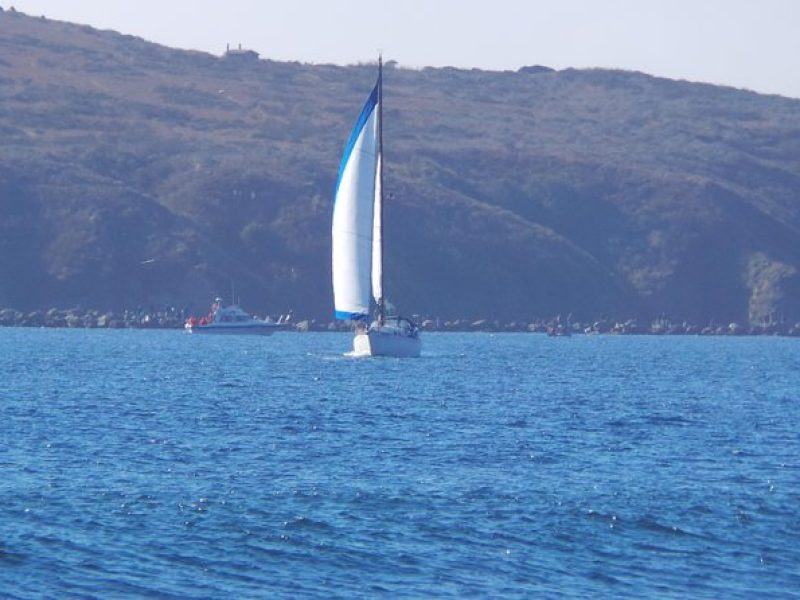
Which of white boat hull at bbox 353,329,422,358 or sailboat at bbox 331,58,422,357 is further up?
sailboat at bbox 331,58,422,357

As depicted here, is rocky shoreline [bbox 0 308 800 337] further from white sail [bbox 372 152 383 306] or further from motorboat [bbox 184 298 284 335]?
white sail [bbox 372 152 383 306]

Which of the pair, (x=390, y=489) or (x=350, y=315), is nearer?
(x=390, y=489)

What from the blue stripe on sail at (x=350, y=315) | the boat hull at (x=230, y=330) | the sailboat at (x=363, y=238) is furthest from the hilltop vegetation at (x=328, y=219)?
the sailboat at (x=363, y=238)

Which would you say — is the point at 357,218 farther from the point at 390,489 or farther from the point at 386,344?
the point at 390,489

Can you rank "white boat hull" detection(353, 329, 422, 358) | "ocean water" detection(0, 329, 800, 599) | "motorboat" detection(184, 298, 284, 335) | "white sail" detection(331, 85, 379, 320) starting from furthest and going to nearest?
"motorboat" detection(184, 298, 284, 335), "white sail" detection(331, 85, 379, 320), "white boat hull" detection(353, 329, 422, 358), "ocean water" detection(0, 329, 800, 599)

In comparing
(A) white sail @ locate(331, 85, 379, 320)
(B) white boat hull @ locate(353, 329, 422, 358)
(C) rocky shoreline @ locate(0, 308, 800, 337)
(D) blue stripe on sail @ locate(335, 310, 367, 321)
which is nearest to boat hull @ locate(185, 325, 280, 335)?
(C) rocky shoreline @ locate(0, 308, 800, 337)

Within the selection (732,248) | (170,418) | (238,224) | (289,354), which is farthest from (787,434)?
(732,248)

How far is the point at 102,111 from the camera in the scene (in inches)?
6772

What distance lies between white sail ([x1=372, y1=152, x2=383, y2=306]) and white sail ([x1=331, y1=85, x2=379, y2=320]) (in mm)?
182

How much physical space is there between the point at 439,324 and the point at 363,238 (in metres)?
55.8

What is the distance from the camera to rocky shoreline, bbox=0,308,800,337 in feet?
381

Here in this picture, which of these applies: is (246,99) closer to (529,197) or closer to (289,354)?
(529,197)

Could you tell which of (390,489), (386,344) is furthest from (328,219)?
(390,489)

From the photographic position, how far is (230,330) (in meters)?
108
